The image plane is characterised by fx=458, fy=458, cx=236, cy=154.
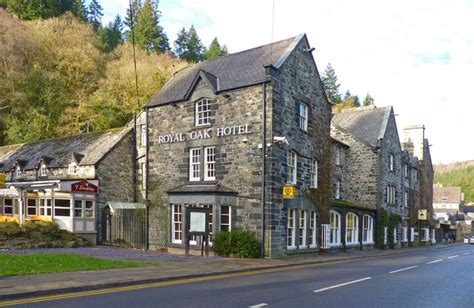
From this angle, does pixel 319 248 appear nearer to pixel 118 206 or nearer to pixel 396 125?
pixel 118 206

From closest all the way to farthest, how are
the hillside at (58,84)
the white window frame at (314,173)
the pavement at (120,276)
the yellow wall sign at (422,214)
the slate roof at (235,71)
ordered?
the pavement at (120,276)
the slate roof at (235,71)
the white window frame at (314,173)
the hillside at (58,84)
the yellow wall sign at (422,214)

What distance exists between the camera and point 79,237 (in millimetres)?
A: 25797

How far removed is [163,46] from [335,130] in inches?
1803

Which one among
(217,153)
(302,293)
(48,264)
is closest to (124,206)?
(217,153)

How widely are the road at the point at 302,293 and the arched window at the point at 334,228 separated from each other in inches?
526

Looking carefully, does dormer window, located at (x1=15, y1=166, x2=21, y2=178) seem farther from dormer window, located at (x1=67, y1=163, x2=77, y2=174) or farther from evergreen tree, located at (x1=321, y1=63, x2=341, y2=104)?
evergreen tree, located at (x1=321, y1=63, x2=341, y2=104)

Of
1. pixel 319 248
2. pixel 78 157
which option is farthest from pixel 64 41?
pixel 319 248

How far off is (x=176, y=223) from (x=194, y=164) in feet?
11.1

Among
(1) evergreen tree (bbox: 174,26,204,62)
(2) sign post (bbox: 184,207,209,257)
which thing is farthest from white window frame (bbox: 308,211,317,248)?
(1) evergreen tree (bbox: 174,26,204,62)

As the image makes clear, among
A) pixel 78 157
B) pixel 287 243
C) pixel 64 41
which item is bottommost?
pixel 287 243

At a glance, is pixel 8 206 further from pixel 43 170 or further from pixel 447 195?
pixel 447 195

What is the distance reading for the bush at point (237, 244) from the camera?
21469 millimetres

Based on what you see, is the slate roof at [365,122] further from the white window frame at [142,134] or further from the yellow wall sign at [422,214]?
the white window frame at [142,134]

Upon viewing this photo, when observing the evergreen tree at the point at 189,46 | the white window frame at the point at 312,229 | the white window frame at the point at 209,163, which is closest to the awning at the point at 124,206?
the white window frame at the point at 209,163
